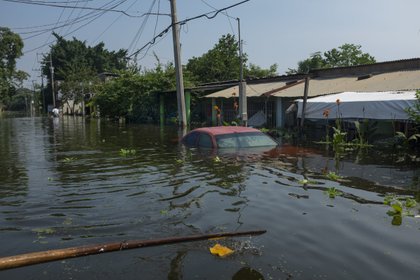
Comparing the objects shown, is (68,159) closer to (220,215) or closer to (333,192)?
(220,215)

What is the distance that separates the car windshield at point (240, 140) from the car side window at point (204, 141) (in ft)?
1.09

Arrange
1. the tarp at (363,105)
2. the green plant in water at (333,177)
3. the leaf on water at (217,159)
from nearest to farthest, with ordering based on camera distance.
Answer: the green plant in water at (333,177) < the leaf on water at (217,159) < the tarp at (363,105)

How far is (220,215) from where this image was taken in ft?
21.4

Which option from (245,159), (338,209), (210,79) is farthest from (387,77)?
(210,79)

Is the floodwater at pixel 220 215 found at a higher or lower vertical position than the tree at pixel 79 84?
lower

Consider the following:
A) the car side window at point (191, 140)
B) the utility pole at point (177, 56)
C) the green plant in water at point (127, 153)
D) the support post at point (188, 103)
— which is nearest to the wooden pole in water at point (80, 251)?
the car side window at point (191, 140)

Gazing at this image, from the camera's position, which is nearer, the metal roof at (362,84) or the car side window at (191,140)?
the car side window at (191,140)

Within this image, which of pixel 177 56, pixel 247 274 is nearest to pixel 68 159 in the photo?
pixel 247 274

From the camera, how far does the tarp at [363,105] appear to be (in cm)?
1496

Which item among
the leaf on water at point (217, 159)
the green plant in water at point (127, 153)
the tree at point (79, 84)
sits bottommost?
the green plant in water at point (127, 153)

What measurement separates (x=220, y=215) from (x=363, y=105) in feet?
37.5

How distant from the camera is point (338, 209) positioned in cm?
→ 684

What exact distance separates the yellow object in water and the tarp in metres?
11.7

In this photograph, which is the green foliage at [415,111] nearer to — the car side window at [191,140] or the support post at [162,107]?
the car side window at [191,140]
